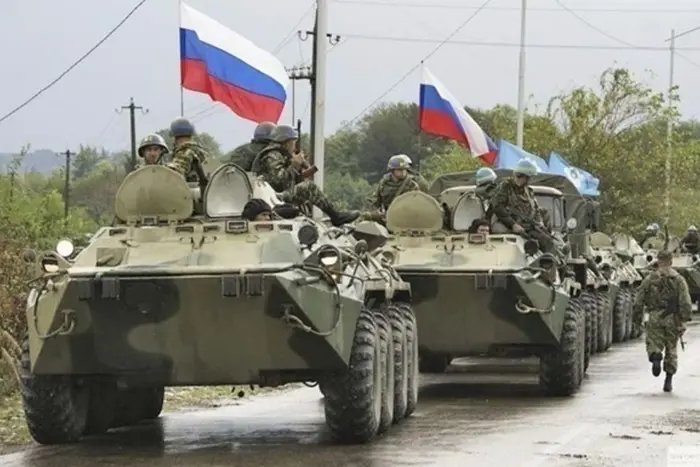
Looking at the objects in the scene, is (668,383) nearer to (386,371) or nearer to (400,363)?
(400,363)

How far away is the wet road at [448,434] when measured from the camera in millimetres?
10797

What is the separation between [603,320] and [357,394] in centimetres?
1238

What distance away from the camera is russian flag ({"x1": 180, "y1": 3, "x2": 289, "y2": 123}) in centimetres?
2017

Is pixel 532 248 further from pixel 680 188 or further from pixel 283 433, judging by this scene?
pixel 680 188

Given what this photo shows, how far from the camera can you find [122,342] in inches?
428

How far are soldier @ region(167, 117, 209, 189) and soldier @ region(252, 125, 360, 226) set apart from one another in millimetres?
583

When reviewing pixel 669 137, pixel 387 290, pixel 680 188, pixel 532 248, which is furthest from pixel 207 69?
pixel 680 188

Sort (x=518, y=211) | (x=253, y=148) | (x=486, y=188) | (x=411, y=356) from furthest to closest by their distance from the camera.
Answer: (x=486, y=188)
(x=518, y=211)
(x=411, y=356)
(x=253, y=148)

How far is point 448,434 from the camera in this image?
1246cm

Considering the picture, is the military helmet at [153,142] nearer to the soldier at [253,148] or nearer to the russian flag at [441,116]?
the soldier at [253,148]

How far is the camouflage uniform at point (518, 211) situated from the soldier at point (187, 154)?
4.95 meters

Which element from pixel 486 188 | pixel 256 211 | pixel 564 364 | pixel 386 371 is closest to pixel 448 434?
pixel 386 371

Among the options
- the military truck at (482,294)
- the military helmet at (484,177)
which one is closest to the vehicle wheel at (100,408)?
the military truck at (482,294)

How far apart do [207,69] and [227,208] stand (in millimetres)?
8642
